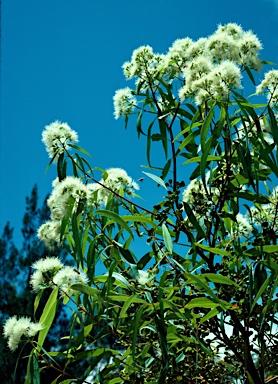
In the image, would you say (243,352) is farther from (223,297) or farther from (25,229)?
(25,229)

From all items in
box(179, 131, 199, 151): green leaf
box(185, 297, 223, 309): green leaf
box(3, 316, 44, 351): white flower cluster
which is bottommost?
box(185, 297, 223, 309): green leaf

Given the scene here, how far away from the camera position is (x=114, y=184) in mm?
2010

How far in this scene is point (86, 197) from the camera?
1814 mm

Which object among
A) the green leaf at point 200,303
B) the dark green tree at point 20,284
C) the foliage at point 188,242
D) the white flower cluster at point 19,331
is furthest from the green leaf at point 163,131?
the dark green tree at point 20,284

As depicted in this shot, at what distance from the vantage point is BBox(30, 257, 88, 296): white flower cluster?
1.76m

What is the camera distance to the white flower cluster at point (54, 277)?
176cm

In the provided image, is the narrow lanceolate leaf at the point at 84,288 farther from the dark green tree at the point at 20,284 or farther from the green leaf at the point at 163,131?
the dark green tree at the point at 20,284

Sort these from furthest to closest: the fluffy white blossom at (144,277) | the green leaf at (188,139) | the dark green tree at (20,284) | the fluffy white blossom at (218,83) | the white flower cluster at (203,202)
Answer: the dark green tree at (20,284) < the green leaf at (188,139) < the white flower cluster at (203,202) < the fluffy white blossom at (218,83) < the fluffy white blossom at (144,277)

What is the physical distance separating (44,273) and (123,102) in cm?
88

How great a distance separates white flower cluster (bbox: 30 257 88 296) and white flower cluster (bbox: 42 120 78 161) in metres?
0.40

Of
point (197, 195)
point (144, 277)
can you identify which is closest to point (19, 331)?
point (144, 277)

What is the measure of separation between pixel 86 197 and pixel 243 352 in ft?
2.71

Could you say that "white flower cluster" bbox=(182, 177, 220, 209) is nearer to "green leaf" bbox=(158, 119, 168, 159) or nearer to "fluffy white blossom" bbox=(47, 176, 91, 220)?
"green leaf" bbox=(158, 119, 168, 159)

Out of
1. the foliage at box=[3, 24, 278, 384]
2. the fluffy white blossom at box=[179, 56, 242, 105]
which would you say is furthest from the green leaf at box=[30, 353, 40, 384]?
the fluffy white blossom at box=[179, 56, 242, 105]
